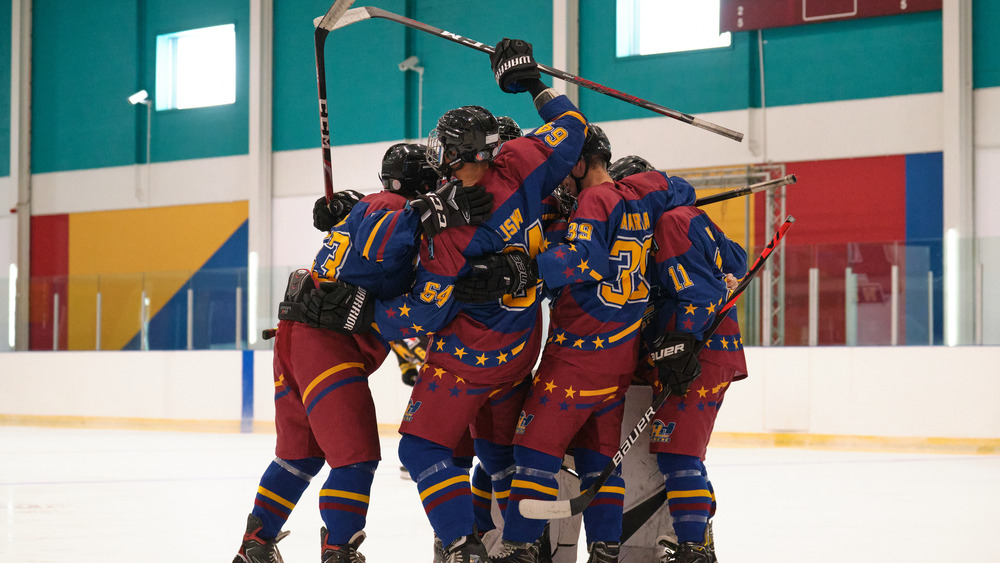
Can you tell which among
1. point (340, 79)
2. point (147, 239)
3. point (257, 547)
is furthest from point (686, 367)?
point (147, 239)

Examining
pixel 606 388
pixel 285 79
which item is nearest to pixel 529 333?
pixel 606 388

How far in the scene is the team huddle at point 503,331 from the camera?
110 inches

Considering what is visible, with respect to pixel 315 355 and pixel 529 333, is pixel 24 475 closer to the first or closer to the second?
pixel 315 355

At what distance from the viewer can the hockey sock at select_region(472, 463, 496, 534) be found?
3.28m

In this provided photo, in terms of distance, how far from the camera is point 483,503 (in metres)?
3.30

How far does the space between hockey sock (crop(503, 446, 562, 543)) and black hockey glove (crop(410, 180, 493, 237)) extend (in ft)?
2.21

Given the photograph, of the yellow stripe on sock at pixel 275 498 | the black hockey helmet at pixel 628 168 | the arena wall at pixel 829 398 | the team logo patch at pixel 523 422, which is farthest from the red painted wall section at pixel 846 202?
the yellow stripe on sock at pixel 275 498

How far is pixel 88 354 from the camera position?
35.0 ft

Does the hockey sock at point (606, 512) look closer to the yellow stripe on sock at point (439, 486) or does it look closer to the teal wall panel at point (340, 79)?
the yellow stripe on sock at point (439, 486)

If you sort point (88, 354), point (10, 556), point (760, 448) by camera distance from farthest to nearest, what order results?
1. point (88, 354)
2. point (760, 448)
3. point (10, 556)

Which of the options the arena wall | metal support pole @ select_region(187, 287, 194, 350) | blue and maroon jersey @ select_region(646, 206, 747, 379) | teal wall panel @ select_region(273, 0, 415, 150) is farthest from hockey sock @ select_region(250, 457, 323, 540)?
teal wall panel @ select_region(273, 0, 415, 150)

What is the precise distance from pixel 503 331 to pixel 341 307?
467 mm

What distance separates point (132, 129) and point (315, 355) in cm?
1180

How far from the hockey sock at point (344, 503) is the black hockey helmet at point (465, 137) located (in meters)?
0.89
